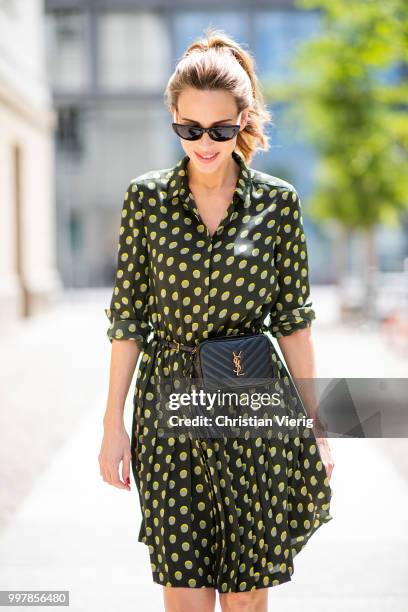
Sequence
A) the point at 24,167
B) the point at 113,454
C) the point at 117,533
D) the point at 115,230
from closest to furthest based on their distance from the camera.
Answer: the point at 113,454, the point at 117,533, the point at 24,167, the point at 115,230

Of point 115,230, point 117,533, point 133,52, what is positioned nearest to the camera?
point 117,533

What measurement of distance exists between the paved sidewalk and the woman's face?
2.02 meters

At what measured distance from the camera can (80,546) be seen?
14.4ft

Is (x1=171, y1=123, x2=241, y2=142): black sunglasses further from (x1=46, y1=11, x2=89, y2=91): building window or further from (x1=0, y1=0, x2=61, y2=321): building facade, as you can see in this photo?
(x1=46, y1=11, x2=89, y2=91): building window

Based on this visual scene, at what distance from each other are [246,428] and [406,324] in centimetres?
1088

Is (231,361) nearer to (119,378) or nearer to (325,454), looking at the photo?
(119,378)

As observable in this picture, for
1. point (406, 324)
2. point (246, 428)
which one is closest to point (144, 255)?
point (246, 428)

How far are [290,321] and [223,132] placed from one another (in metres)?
0.49

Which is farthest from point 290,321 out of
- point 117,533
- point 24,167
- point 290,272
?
point 24,167

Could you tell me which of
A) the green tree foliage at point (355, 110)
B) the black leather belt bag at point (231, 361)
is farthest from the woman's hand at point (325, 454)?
the green tree foliage at point (355, 110)

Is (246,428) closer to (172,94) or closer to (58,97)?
(172,94)

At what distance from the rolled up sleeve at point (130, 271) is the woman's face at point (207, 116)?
0.61 ft

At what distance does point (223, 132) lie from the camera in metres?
2.18

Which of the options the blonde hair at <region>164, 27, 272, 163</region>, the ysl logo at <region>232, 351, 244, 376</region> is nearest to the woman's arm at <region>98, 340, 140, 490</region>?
the ysl logo at <region>232, 351, 244, 376</region>
